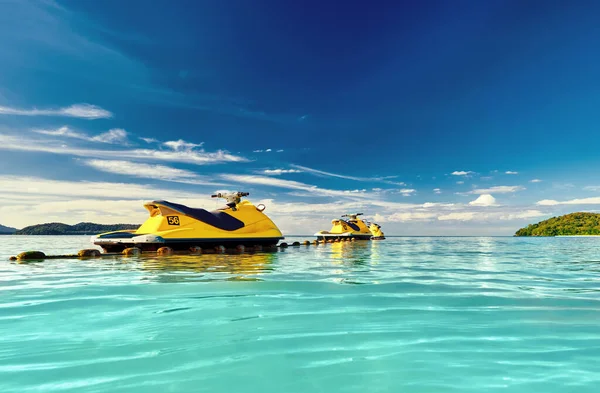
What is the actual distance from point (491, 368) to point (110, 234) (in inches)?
1123

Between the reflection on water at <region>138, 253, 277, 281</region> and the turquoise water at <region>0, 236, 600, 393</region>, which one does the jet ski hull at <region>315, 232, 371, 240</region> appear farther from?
the turquoise water at <region>0, 236, 600, 393</region>

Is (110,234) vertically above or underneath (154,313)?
above

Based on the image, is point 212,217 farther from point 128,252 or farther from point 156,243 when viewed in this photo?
point 128,252

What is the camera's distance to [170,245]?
27203 millimetres

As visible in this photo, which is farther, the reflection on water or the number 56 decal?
the number 56 decal

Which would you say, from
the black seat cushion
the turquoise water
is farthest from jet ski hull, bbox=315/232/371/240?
the turquoise water

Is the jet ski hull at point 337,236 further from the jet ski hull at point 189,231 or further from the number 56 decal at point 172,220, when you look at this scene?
the number 56 decal at point 172,220

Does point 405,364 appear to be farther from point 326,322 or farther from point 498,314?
point 498,314

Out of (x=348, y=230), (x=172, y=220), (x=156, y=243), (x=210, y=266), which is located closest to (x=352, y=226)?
(x=348, y=230)

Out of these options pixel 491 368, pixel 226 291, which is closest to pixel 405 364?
pixel 491 368

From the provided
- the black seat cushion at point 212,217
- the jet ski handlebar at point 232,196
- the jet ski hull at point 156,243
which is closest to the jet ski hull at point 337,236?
the jet ski handlebar at point 232,196

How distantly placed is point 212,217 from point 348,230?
1697 inches

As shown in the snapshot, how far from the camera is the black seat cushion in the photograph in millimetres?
28047

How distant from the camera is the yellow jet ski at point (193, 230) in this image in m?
26.5
